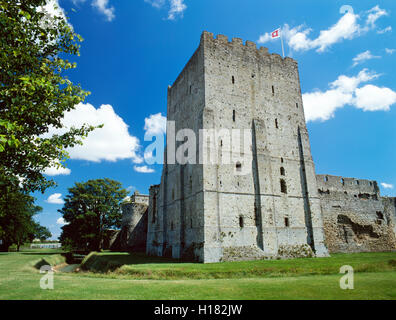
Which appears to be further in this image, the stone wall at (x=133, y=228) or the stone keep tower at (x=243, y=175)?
the stone wall at (x=133, y=228)

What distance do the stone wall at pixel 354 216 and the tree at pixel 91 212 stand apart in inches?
1058

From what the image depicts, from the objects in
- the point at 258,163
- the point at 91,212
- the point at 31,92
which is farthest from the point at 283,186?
the point at 91,212

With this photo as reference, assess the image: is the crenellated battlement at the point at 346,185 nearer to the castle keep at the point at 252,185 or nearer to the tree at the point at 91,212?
the castle keep at the point at 252,185

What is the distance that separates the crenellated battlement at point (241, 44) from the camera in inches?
874

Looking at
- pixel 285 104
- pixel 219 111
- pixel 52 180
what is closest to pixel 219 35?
pixel 219 111

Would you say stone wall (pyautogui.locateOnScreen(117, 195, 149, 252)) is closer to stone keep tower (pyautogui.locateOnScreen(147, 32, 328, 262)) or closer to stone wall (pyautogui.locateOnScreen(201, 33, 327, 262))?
stone keep tower (pyautogui.locateOnScreen(147, 32, 328, 262))

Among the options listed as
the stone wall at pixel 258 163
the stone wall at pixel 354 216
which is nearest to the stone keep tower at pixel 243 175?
the stone wall at pixel 258 163

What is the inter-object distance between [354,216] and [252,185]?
13636 mm

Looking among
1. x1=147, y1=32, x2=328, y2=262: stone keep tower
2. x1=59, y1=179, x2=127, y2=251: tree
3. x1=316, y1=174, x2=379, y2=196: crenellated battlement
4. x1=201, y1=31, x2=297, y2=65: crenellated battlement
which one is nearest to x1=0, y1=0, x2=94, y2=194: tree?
x1=147, y1=32, x2=328, y2=262: stone keep tower

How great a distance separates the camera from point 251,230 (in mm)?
19375

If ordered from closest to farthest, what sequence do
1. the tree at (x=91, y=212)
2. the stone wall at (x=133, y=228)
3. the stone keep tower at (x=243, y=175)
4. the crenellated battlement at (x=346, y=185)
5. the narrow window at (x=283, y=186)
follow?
the stone keep tower at (x=243, y=175)
the narrow window at (x=283, y=186)
the crenellated battlement at (x=346, y=185)
the tree at (x=91, y=212)
the stone wall at (x=133, y=228)

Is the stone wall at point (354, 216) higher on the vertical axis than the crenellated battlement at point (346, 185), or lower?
lower

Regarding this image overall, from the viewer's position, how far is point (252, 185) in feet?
67.3
